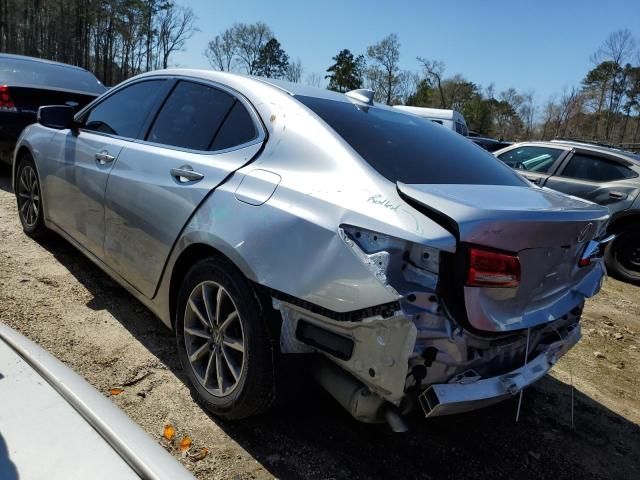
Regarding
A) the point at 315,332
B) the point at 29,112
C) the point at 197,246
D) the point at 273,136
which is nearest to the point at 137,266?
the point at 197,246

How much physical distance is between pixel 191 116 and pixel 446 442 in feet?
7.31

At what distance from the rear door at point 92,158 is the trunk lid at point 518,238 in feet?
6.84

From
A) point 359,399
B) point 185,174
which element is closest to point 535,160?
point 185,174

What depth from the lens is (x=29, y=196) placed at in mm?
4520

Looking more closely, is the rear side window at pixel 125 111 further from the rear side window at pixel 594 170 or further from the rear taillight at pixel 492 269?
the rear side window at pixel 594 170

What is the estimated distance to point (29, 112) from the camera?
6352 millimetres

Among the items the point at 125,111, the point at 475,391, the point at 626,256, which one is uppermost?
the point at 125,111

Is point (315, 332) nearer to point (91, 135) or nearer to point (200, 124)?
point (200, 124)

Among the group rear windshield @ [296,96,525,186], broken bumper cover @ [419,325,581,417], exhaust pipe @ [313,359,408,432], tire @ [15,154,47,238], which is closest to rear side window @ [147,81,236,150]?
rear windshield @ [296,96,525,186]

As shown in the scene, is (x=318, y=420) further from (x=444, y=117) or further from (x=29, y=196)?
(x=444, y=117)

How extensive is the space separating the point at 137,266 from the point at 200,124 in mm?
887

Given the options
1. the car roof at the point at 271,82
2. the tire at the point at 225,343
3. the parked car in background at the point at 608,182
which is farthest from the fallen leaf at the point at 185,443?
the parked car in background at the point at 608,182

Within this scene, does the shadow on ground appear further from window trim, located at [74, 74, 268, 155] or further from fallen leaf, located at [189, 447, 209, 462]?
window trim, located at [74, 74, 268, 155]

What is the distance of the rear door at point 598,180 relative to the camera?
259 inches
